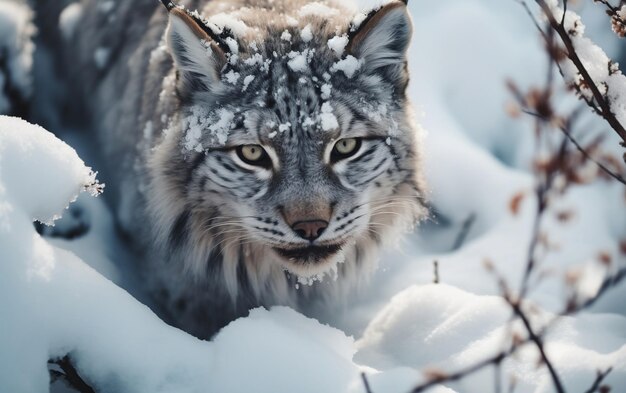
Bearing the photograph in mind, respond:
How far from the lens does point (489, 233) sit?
12.1ft

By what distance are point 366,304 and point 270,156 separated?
1.29m

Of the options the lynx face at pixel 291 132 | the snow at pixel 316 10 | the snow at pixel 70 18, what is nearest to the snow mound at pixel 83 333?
the lynx face at pixel 291 132

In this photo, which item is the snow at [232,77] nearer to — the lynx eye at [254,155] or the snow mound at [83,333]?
the lynx eye at [254,155]

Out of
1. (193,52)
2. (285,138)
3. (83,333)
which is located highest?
(193,52)

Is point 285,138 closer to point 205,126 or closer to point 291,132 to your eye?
point 291,132

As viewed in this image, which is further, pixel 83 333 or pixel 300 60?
pixel 300 60

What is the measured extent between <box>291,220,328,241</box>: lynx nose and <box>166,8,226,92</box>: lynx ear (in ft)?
2.31

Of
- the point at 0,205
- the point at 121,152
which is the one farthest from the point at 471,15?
the point at 0,205

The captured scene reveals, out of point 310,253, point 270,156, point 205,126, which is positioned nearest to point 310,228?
point 310,253

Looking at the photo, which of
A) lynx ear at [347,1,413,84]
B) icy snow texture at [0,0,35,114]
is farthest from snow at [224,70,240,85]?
icy snow texture at [0,0,35,114]

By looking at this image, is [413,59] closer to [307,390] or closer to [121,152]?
[121,152]

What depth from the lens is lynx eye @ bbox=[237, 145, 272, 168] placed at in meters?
2.46

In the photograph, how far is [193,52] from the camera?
2.47 m

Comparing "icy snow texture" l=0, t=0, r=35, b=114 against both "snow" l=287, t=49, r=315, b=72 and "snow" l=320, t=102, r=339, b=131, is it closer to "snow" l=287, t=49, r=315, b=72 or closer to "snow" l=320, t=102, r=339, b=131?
"snow" l=287, t=49, r=315, b=72
